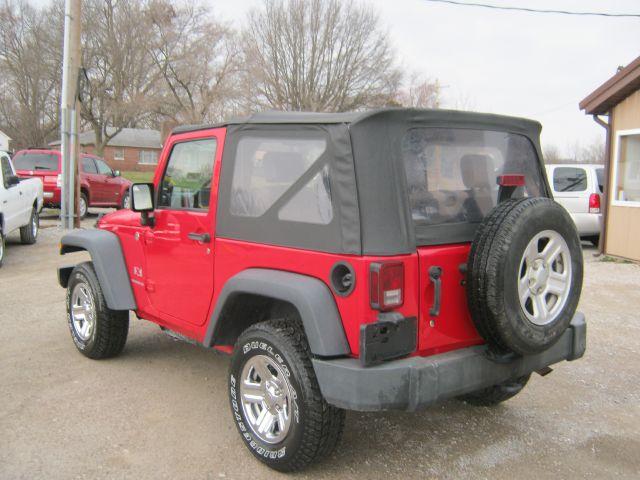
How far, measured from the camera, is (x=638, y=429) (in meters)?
3.75

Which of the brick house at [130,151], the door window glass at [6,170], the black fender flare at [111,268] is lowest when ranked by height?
the black fender flare at [111,268]

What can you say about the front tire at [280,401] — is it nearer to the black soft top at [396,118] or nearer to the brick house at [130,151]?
the black soft top at [396,118]

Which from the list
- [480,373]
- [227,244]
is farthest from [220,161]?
[480,373]

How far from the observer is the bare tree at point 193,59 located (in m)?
36.1

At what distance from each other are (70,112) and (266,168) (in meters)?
11.7

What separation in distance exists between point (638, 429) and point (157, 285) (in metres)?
Result: 3.39

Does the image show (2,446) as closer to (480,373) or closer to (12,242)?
(480,373)

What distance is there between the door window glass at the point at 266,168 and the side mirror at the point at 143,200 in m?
0.91

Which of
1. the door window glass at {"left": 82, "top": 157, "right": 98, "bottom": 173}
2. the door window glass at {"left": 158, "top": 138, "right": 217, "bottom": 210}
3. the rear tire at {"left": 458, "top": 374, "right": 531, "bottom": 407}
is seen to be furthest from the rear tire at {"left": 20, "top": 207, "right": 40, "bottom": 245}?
the rear tire at {"left": 458, "top": 374, "right": 531, "bottom": 407}

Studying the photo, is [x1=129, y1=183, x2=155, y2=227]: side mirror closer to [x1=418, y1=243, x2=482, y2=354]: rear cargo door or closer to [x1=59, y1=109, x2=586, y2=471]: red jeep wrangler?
[x1=59, y1=109, x2=586, y2=471]: red jeep wrangler

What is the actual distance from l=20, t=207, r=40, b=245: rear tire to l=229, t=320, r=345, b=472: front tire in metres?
9.32

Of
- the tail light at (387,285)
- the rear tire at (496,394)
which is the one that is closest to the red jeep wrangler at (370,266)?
the tail light at (387,285)

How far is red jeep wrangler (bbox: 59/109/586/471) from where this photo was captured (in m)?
2.71

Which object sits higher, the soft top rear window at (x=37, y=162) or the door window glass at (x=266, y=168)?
the soft top rear window at (x=37, y=162)
